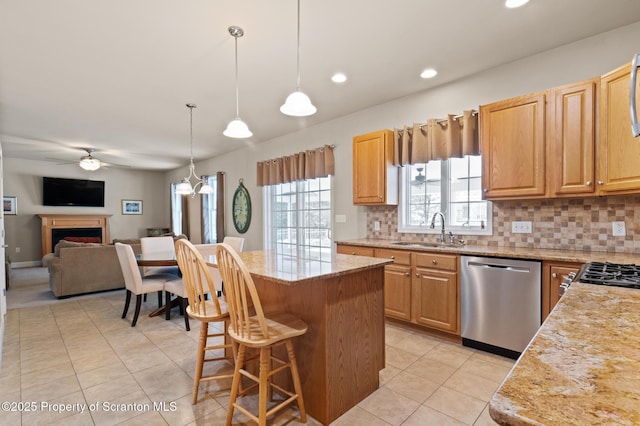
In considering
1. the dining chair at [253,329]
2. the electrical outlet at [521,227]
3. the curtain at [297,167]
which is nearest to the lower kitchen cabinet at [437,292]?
the electrical outlet at [521,227]

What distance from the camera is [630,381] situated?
54 cm

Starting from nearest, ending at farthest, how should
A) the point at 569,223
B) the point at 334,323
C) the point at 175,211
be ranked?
1. the point at 334,323
2. the point at 569,223
3. the point at 175,211

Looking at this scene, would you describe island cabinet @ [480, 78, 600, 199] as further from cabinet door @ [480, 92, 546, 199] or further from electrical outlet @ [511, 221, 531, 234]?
electrical outlet @ [511, 221, 531, 234]

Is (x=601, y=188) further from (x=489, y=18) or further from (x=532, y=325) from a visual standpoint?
(x=489, y=18)

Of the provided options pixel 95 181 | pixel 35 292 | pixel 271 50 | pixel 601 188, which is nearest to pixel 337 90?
pixel 271 50

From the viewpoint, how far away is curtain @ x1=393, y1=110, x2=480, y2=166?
10.1ft

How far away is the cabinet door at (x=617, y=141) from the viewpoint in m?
2.11

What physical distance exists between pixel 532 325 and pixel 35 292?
21.7 ft

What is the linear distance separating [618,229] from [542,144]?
865mm

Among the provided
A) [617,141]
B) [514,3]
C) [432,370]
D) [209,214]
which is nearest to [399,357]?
[432,370]

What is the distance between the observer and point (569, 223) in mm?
2662

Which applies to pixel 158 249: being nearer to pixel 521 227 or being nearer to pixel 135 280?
pixel 135 280

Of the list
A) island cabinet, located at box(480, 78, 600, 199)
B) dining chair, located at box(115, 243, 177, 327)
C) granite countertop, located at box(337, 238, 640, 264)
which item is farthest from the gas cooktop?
dining chair, located at box(115, 243, 177, 327)

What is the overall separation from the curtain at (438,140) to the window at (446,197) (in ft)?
0.67
